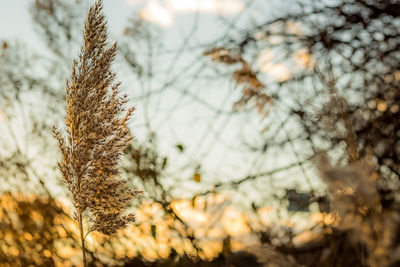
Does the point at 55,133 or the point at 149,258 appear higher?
the point at 55,133

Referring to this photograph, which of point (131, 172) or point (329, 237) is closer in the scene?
point (329, 237)

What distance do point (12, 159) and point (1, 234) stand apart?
638 millimetres

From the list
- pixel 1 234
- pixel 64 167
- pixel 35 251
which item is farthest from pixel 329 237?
pixel 1 234

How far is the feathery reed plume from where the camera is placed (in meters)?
1.81

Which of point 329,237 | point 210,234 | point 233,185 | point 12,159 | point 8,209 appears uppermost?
point 12,159

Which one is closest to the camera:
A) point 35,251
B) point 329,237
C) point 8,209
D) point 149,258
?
point 329,237

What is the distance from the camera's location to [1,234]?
317cm

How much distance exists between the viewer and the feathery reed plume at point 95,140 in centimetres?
181

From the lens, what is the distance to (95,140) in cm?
184

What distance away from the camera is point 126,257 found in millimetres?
2695

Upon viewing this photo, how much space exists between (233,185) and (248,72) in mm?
654

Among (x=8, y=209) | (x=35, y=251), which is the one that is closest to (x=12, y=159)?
(x=8, y=209)

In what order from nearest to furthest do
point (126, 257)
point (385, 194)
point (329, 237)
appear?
point (329, 237) < point (385, 194) < point (126, 257)

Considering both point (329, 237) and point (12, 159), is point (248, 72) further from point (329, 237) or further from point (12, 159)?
point (12, 159)
